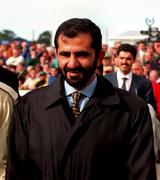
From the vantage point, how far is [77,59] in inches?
116

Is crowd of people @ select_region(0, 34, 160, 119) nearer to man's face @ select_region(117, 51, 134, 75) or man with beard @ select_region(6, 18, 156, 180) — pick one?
man's face @ select_region(117, 51, 134, 75)

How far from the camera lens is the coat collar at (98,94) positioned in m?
3.04

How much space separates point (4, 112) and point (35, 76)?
35.5ft

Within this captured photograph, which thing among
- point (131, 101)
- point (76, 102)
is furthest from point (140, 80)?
point (76, 102)

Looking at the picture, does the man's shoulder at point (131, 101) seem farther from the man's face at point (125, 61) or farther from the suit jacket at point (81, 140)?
the man's face at point (125, 61)

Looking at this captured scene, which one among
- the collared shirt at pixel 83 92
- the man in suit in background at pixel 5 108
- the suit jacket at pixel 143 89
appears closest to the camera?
the collared shirt at pixel 83 92

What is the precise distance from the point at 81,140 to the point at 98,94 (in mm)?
276

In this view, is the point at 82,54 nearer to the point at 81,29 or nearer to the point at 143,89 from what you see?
the point at 81,29

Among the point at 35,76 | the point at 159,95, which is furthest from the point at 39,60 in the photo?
the point at 159,95

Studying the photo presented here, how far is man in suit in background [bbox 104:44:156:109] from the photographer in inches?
273

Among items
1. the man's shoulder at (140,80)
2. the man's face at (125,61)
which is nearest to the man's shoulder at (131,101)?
the man's shoulder at (140,80)

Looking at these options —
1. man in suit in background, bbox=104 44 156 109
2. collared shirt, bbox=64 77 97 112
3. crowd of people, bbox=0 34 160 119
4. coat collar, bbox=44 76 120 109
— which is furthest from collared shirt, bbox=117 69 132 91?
collared shirt, bbox=64 77 97 112

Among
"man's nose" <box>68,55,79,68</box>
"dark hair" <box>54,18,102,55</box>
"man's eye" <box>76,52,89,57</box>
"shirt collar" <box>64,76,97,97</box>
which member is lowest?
"shirt collar" <box>64,76,97,97</box>

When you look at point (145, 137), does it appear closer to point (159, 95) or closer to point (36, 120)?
point (36, 120)
